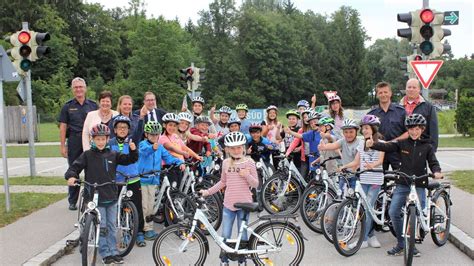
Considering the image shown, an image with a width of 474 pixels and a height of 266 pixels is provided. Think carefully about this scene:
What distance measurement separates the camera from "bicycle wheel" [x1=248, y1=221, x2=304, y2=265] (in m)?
5.58

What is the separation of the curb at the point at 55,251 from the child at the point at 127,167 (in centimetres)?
91

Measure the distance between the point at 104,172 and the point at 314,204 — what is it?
10.6ft

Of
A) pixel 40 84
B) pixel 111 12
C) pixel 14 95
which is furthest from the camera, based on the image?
pixel 111 12

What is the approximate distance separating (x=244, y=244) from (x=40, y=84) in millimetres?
57197

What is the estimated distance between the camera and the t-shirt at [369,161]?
22.2 feet

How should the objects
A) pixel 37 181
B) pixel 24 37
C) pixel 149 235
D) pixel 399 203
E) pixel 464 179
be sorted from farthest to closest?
pixel 37 181 → pixel 464 179 → pixel 24 37 → pixel 149 235 → pixel 399 203

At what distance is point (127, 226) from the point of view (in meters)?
6.57

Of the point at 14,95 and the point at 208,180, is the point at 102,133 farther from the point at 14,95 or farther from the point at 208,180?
the point at 14,95

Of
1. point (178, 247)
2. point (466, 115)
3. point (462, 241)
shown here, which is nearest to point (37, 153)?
point (178, 247)

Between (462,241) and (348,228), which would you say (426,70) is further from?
(348,228)

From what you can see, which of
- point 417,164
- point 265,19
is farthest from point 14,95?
point 417,164

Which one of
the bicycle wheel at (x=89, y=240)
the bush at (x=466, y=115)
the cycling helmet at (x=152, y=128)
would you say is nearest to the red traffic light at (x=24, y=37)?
the cycling helmet at (x=152, y=128)

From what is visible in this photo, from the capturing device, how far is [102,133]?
602 centimetres

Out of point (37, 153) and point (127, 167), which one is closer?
point (127, 167)
